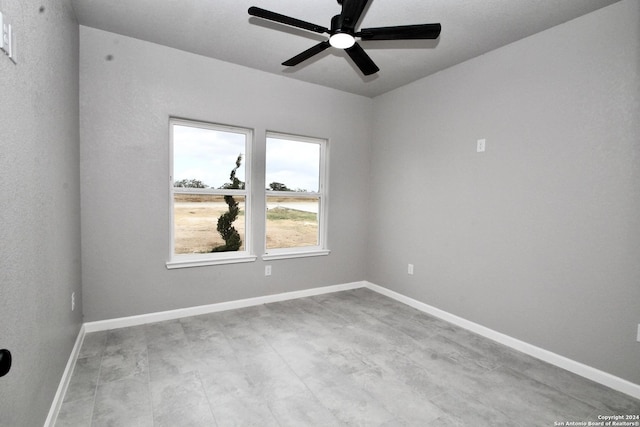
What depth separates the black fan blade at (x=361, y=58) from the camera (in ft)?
7.18


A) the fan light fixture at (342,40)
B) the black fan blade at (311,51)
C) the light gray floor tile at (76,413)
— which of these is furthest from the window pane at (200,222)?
the fan light fixture at (342,40)

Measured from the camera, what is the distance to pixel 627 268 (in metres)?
2.16

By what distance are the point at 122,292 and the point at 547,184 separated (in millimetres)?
3905

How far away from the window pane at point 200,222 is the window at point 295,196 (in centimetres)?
42

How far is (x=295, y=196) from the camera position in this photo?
401 centimetres

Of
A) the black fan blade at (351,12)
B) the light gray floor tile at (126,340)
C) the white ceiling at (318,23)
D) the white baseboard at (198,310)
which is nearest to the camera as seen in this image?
the black fan blade at (351,12)

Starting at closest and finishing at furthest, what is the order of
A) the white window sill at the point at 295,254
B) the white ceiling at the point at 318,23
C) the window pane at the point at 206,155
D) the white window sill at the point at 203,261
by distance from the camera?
1. the white ceiling at the point at 318,23
2. the white window sill at the point at 203,261
3. the window pane at the point at 206,155
4. the white window sill at the point at 295,254

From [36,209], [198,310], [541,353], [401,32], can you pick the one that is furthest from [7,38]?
[541,353]

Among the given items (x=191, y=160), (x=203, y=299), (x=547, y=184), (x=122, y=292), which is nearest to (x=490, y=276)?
(x=547, y=184)

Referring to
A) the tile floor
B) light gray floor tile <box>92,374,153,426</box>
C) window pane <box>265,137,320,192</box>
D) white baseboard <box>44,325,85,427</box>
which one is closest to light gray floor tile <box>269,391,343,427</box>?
the tile floor

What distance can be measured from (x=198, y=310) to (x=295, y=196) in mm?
1731

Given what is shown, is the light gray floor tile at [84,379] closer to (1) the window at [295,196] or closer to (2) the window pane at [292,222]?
(1) the window at [295,196]

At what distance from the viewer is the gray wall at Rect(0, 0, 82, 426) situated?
116cm

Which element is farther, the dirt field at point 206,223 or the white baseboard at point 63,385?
the dirt field at point 206,223
